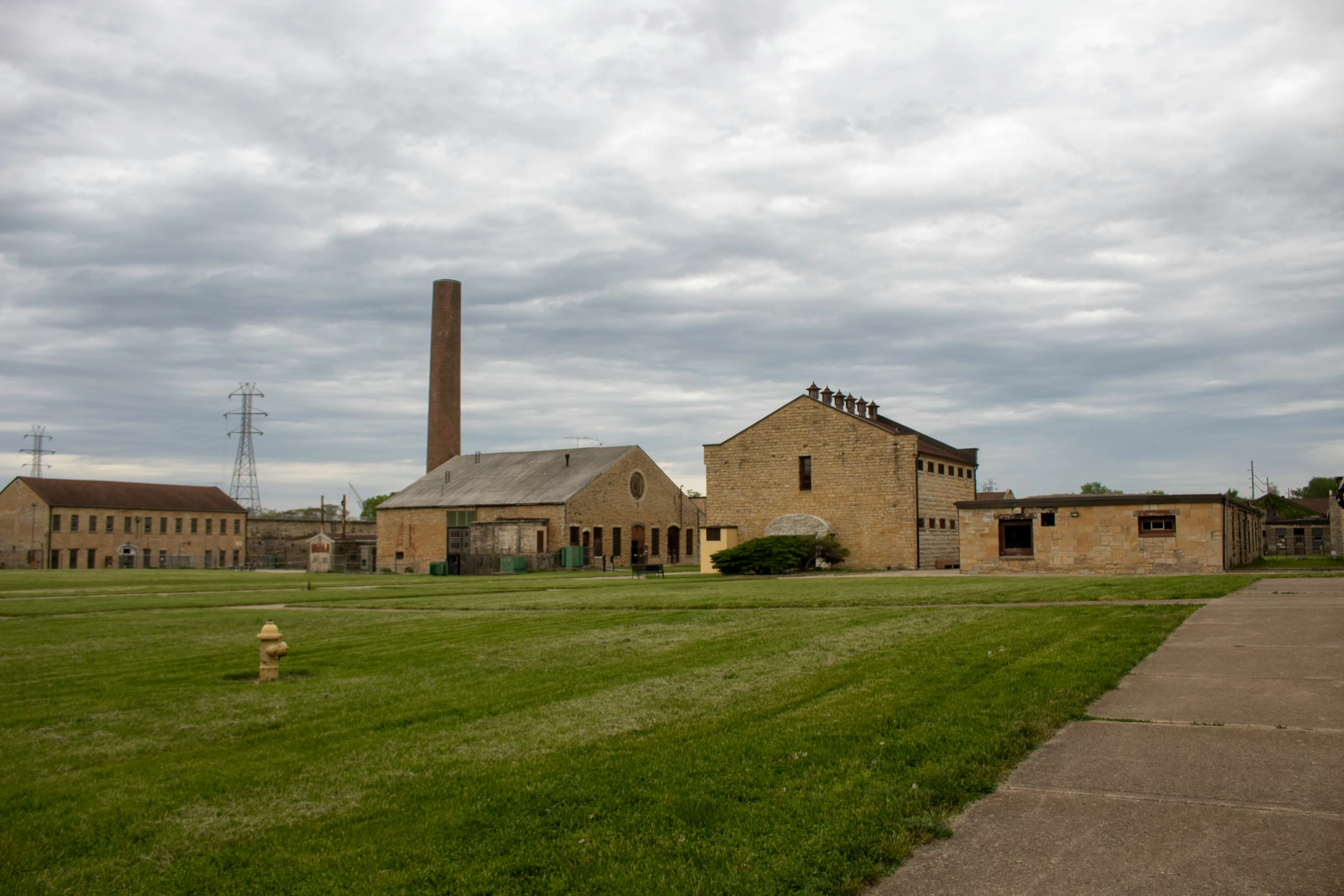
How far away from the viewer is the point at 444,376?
70.3m

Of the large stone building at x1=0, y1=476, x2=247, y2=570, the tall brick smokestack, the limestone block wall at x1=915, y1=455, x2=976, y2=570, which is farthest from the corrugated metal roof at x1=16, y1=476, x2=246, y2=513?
the limestone block wall at x1=915, y1=455, x2=976, y2=570

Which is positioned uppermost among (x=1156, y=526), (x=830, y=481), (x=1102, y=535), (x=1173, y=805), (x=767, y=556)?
(x=830, y=481)

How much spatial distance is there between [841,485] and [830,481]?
0.57 metres

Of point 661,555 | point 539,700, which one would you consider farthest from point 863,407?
point 539,700

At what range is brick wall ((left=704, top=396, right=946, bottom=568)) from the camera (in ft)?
141

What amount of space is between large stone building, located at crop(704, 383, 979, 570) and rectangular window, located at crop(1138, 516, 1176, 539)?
32.8 ft

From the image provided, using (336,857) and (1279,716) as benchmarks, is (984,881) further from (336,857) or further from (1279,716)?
(1279,716)

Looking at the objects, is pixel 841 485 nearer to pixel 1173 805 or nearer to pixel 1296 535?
pixel 1173 805

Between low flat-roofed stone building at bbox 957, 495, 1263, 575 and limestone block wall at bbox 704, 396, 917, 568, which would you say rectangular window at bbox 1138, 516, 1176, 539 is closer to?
low flat-roofed stone building at bbox 957, 495, 1263, 575

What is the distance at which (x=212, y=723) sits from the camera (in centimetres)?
880

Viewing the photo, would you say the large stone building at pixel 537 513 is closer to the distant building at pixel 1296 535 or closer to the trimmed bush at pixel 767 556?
the trimmed bush at pixel 767 556

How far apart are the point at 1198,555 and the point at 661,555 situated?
3762cm

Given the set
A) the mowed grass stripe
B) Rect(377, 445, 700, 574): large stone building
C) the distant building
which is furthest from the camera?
the distant building

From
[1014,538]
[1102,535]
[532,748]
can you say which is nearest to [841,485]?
[1014,538]
